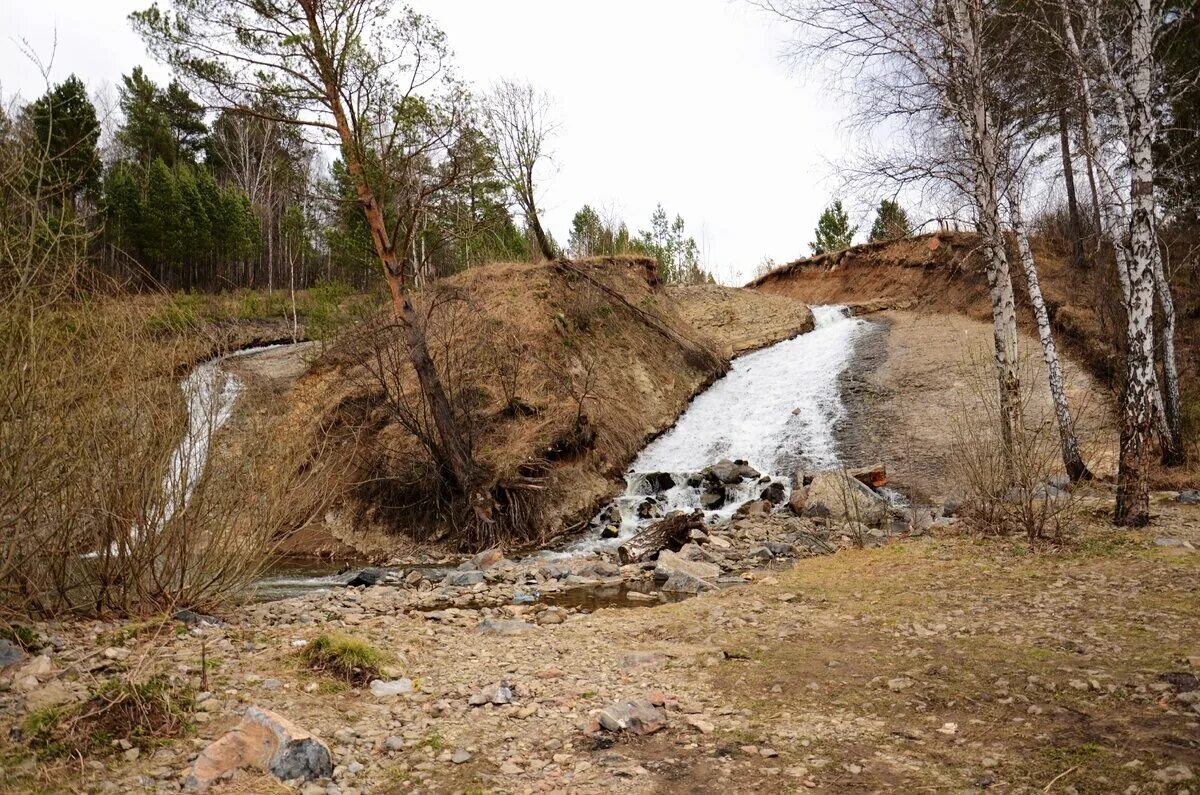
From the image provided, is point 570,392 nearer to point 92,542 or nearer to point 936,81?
point 936,81

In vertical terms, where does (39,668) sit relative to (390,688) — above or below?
above

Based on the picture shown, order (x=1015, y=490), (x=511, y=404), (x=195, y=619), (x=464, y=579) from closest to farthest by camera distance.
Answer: (x=195, y=619) < (x=1015, y=490) < (x=464, y=579) < (x=511, y=404)

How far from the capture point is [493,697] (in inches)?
177

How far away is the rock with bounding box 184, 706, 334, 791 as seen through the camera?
3.28 m

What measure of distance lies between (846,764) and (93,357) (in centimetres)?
566

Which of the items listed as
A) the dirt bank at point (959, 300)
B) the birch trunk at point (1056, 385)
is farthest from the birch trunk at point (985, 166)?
the birch trunk at point (1056, 385)

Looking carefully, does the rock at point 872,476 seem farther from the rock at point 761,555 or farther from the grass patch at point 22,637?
the grass patch at point 22,637

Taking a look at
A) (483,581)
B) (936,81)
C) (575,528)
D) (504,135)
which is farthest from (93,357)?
(504,135)

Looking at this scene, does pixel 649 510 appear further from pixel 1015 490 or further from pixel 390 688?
pixel 390 688

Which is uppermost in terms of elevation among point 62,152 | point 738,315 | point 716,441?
point 738,315

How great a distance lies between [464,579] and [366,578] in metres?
1.53

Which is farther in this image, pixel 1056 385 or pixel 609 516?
pixel 609 516

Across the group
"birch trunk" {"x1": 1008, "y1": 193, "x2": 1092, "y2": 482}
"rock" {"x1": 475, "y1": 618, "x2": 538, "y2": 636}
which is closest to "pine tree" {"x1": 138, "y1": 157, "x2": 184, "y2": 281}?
"rock" {"x1": 475, "y1": 618, "x2": 538, "y2": 636}

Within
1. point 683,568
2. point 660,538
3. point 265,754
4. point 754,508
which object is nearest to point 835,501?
point 754,508
